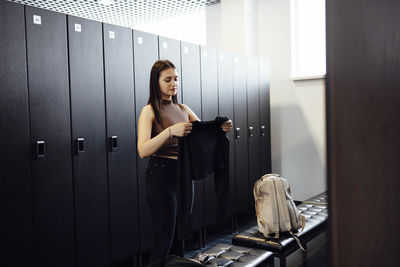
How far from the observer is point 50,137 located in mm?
2197

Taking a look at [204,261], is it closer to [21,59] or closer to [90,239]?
[90,239]

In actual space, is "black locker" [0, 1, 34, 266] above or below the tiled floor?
above

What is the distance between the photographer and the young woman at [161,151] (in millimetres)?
1951

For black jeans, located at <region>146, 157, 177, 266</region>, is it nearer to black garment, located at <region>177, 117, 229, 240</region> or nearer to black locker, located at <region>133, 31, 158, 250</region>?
black garment, located at <region>177, 117, 229, 240</region>

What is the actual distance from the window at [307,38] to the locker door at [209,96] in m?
1.69

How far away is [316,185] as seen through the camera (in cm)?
475

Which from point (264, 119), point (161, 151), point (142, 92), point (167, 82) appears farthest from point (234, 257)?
point (264, 119)

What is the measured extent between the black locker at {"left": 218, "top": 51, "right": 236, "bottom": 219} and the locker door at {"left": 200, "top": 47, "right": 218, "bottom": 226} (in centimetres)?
10

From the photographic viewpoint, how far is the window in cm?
473

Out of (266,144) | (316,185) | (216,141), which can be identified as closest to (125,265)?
(216,141)

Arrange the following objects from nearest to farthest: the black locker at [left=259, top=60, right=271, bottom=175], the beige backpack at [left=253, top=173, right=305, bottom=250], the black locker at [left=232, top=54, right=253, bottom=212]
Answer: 1. the beige backpack at [left=253, top=173, right=305, bottom=250]
2. the black locker at [left=232, top=54, right=253, bottom=212]
3. the black locker at [left=259, top=60, right=271, bottom=175]

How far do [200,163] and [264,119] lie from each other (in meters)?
2.62

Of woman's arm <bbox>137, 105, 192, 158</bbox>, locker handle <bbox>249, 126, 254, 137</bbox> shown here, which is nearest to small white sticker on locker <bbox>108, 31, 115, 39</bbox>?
woman's arm <bbox>137, 105, 192, 158</bbox>

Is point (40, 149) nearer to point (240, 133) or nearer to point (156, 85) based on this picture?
point (156, 85)
